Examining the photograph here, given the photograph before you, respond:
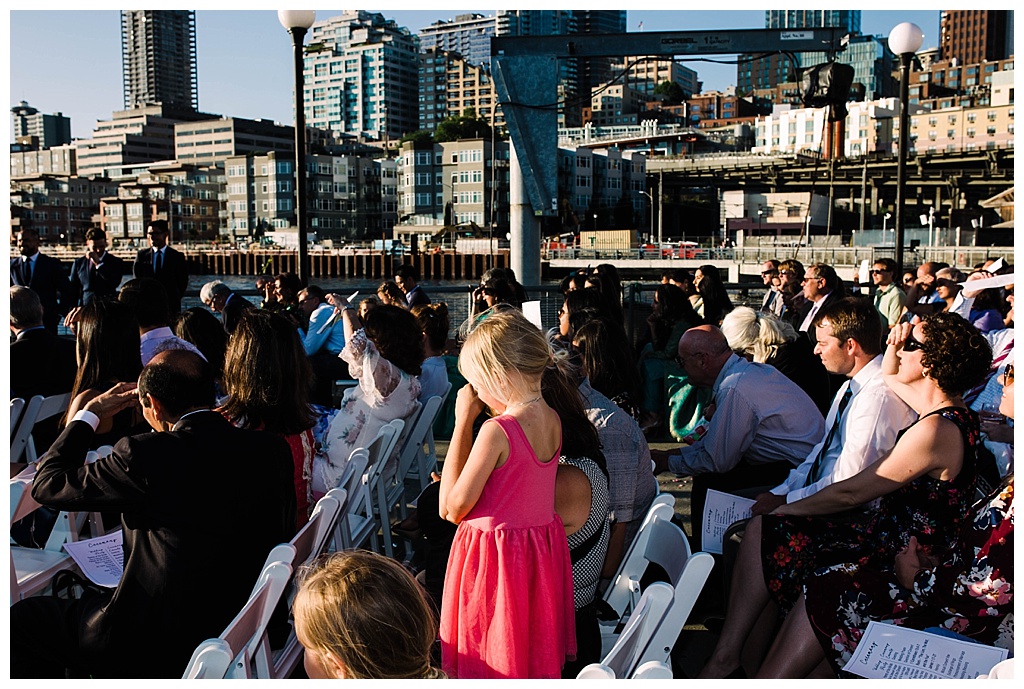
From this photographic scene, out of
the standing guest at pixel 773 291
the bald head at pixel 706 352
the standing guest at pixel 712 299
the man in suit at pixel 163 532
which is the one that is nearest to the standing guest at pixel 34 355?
the man in suit at pixel 163 532

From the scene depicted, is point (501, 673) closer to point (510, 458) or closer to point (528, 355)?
point (510, 458)

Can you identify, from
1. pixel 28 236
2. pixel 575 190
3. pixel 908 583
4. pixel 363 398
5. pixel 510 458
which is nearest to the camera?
pixel 510 458

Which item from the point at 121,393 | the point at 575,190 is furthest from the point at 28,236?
the point at 575,190

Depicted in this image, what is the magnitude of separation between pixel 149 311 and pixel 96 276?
3.60 m

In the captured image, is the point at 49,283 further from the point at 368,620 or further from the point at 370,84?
the point at 370,84

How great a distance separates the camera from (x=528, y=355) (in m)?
2.47

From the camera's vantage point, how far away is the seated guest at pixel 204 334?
15.6 feet

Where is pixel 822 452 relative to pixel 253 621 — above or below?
above

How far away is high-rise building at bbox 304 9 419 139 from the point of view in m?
186

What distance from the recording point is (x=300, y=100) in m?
8.36

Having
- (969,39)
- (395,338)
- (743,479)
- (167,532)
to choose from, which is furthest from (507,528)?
(969,39)

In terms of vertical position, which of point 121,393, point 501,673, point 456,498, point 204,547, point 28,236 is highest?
point 28,236

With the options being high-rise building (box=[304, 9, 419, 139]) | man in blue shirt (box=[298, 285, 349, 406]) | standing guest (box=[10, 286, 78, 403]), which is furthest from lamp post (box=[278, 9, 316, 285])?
high-rise building (box=[304, 9, 419, 139])

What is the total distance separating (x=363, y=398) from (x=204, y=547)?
1878 millimetres
